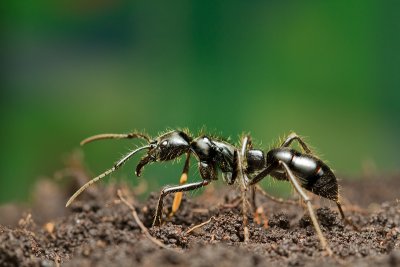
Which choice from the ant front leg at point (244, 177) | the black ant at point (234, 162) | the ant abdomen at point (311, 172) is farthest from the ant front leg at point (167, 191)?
the ant abdomen at point (311, 172)

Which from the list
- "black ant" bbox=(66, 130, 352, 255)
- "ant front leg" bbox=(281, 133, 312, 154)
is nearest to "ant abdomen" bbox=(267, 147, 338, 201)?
"black ant" bbox=(66, 130, 352, 255)

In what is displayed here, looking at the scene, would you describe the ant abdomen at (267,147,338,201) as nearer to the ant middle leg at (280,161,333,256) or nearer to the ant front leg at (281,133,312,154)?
the ant middle leg at (280,161,333,256)

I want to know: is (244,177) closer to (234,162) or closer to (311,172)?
(234,162)

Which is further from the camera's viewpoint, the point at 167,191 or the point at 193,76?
the point at 193,76

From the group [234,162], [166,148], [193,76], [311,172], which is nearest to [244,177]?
[234,162]

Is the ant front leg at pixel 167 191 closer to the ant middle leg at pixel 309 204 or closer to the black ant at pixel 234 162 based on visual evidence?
the black ant at pixel 234 162

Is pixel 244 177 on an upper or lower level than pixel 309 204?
upper
